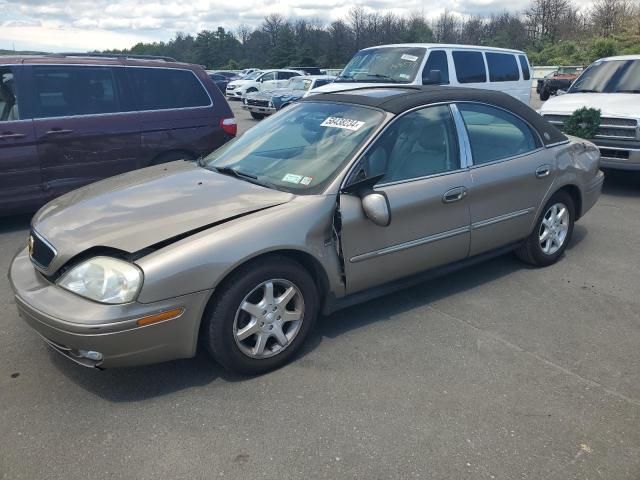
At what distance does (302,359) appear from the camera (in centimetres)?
339

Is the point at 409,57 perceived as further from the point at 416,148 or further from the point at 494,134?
the point at 416,148

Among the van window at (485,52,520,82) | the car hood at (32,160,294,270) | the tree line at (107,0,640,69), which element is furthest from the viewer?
the tree line at (107,0,640,69)

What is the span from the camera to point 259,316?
10.3 ft

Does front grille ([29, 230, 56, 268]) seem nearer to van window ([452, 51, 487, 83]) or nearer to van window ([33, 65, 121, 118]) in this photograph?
van window ([33, 65, 121, 118])

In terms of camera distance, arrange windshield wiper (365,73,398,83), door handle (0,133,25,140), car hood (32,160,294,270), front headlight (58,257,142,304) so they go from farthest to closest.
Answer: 1. windshield wiper (365,73,398,83)
2. door handle (0,133,25,140)
3. car hood (32,160,294,270)
4. front headlight (58,257,142,304)

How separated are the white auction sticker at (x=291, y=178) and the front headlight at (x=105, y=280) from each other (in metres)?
1.19

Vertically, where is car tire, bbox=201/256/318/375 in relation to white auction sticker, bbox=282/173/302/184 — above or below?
below

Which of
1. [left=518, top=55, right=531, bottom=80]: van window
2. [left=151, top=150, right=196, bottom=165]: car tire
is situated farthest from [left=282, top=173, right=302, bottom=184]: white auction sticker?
[left=518, top=55, right=531, bottom=80]: van window

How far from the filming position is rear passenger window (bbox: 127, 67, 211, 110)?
21.6 feet

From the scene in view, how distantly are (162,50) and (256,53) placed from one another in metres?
16.2

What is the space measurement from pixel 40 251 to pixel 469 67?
354 inches

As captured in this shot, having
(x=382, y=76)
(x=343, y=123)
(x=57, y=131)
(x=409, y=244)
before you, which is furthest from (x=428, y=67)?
(x=409, y=244)

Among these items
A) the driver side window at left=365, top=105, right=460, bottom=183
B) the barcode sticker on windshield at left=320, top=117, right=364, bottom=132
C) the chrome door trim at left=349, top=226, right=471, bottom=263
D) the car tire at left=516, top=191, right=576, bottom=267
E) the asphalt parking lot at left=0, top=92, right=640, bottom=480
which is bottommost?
the asphalt parking lot at left=0, top=92, right=640, bottom=480

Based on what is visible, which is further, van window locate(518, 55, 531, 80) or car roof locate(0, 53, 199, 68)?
van window locate(518, 55, 531, 80)
